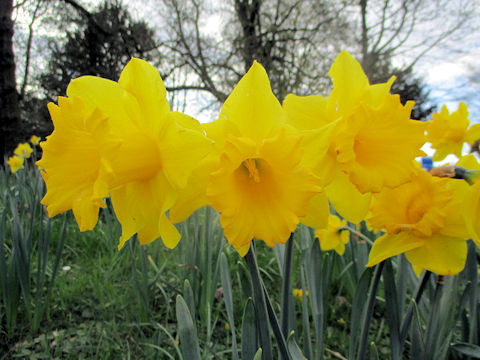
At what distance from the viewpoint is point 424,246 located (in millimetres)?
721

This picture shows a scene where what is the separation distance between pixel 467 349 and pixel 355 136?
70cm

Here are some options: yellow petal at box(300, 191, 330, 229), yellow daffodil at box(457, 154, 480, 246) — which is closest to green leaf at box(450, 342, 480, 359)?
yellow daffodil at box(457, 154, 480, 246)

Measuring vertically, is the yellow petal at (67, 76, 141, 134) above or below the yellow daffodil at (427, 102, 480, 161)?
below

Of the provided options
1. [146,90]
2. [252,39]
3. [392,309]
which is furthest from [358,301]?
[252,39]

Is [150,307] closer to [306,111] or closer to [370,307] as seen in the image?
[370,307]

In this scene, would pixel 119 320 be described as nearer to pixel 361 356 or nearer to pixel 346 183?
pixel 361 356

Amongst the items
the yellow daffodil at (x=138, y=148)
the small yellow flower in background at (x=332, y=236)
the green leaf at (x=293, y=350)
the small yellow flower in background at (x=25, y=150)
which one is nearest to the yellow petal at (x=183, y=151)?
the yellow daffodil at (x=138, y=148)

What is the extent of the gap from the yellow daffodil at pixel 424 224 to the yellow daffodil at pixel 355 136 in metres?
0.12

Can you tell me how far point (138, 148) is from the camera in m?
0.48

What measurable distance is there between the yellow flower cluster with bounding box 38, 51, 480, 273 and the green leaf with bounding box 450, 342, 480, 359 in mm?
575

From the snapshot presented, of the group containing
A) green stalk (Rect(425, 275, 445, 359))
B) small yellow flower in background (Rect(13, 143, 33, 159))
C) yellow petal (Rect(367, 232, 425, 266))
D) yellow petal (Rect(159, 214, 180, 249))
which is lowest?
green stalk (Rect(425, 275, 445, 359))

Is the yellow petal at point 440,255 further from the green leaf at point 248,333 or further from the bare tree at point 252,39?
the bare tree at point 252,39

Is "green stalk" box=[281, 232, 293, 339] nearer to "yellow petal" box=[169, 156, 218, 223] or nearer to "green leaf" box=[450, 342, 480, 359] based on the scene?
"yellow petal" box=[169, 156, 218, 223]

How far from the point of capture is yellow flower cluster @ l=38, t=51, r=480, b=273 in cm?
45
